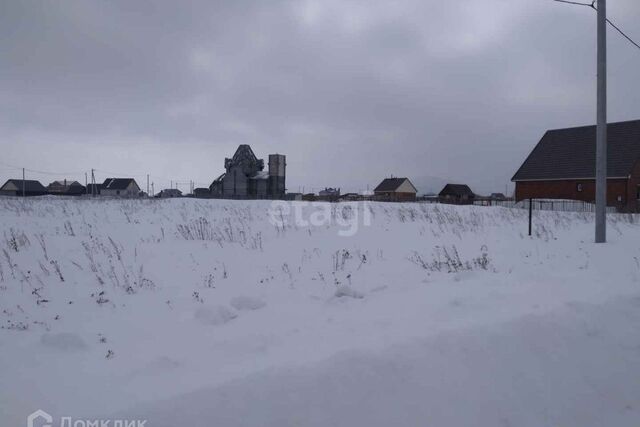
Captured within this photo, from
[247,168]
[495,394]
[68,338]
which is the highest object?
[247,168]

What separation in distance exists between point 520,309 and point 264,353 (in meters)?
2.67

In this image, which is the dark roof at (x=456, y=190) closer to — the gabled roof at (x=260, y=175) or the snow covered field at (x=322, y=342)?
the gabled roof at (x=260, y=175)

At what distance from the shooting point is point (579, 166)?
107ft

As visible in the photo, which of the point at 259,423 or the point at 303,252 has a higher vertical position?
the point at 303,252

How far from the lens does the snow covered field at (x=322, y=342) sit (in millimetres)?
2709

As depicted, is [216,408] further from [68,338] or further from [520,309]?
[520,309]

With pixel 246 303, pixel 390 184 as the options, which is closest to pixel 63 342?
pixel 246 303

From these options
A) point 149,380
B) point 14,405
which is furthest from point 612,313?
point 14,405

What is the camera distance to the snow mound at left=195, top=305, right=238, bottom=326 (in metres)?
4.08

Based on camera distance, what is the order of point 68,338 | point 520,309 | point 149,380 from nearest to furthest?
1. point 149,380
2. point 68,338
3. point 520,309

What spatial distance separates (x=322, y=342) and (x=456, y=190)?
72.9m

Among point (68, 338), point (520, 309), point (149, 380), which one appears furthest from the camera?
point (520, 309)

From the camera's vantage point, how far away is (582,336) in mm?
3682

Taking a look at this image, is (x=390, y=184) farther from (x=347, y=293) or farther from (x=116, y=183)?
(x=347, y=293)
